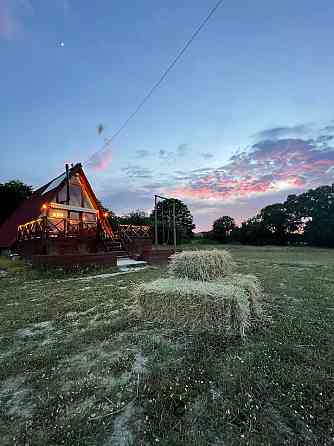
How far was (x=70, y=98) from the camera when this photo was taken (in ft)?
39.4

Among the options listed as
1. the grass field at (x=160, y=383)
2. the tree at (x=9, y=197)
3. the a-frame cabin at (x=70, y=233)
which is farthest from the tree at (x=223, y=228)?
the grass field at (x=160, y=383)

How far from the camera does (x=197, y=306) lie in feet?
11.0

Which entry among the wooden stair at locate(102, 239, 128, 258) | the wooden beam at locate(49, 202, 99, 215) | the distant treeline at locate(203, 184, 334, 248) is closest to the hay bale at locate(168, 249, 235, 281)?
the wooden stair at locate(102, 239, 128, 258)

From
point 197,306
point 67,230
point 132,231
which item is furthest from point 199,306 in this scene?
point 132,231

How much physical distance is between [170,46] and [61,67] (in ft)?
Result: 22.7

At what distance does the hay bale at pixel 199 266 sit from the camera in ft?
14.7

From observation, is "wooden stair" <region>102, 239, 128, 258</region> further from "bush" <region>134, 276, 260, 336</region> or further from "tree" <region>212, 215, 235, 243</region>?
"tree" <region>212, 215, 235, 243</region>

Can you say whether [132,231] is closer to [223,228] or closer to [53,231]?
[53,231]

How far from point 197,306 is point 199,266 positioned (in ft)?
3.97

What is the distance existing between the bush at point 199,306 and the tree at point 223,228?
151ft

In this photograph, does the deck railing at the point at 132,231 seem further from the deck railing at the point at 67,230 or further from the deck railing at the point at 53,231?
the deck railing at the point at 53,231

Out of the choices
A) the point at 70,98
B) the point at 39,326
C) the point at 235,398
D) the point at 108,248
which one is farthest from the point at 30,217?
the point at 235,398

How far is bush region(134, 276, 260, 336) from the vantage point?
316 centimetres

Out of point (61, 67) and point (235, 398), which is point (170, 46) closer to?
point (61, 67)
